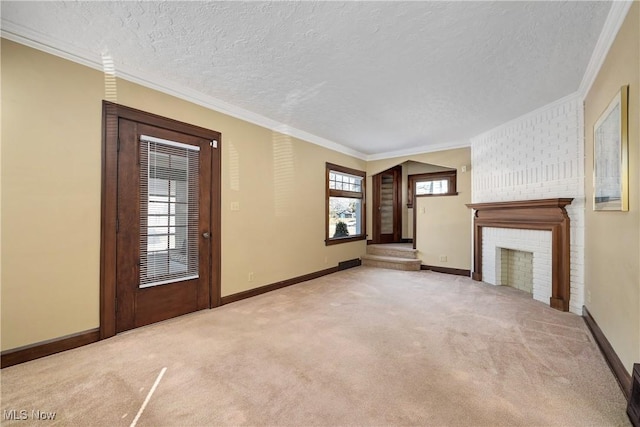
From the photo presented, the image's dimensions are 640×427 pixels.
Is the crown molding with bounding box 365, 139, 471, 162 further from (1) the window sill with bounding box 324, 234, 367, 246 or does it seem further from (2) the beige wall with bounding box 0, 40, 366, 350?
(2) the beige wall with bounding box 0, 40, 366, 350

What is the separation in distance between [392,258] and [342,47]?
4.60 m

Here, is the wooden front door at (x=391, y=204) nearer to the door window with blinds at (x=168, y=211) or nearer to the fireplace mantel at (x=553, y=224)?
the fireplace mantel at (x=553, y=224)

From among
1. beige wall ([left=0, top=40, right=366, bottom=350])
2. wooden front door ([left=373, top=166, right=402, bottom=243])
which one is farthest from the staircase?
beige wall ([left=0, top=40, right=366, bottom=350])

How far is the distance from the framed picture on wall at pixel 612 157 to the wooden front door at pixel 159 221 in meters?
3.73

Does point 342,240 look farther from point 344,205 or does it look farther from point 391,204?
point 391,204

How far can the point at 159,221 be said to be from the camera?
303 cm

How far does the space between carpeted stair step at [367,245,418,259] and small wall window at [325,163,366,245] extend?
36 cm

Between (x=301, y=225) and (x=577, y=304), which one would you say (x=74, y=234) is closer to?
(x=301, y=225)

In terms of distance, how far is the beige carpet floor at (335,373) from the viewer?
164 cm

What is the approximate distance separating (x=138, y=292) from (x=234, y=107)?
247cm

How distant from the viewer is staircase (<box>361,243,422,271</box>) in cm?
582

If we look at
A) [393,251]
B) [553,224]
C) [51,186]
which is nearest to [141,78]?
[51,186]

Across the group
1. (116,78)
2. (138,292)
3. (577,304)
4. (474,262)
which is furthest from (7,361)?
(474,262)

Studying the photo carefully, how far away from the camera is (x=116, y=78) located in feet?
8.86
